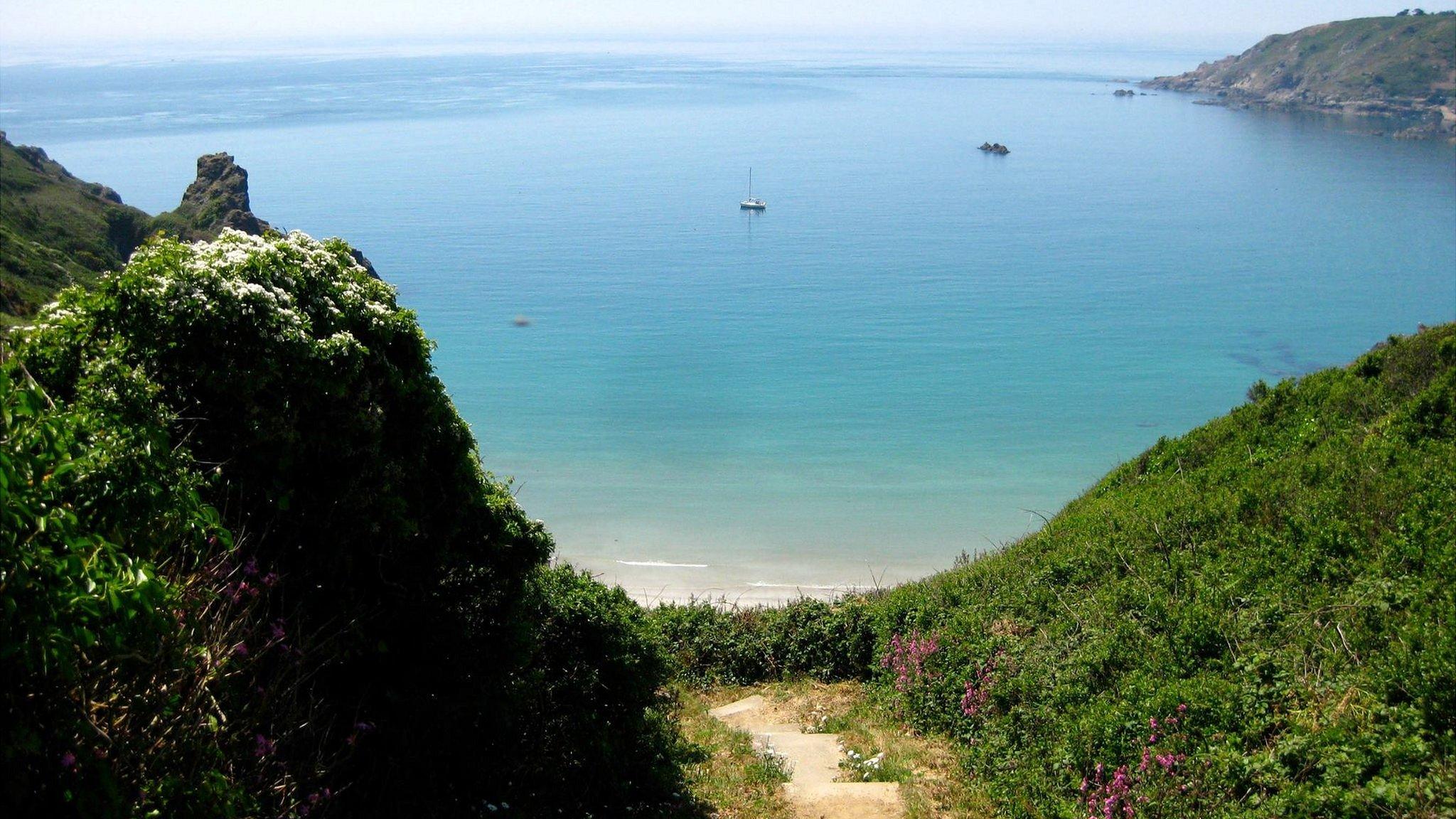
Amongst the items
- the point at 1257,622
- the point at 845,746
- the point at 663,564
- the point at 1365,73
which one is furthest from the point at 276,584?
the point at 1365,73

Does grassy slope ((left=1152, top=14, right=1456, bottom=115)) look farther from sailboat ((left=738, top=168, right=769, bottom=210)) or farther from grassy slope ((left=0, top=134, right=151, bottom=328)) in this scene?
grassy slope ((left=0, top=134, right=151, bottom=328))

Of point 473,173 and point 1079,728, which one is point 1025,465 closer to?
point 1079,728

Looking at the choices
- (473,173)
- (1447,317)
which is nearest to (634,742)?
(1447,317)

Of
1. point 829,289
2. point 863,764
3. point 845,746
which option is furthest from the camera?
point 829,289

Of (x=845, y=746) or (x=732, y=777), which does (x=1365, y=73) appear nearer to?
(x=845, y=746)

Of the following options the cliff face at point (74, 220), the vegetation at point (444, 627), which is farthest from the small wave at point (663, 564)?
the vegetation at point (444, 627)

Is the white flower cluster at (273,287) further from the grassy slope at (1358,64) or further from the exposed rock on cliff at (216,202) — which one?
the grassy slope at (1358,64)
